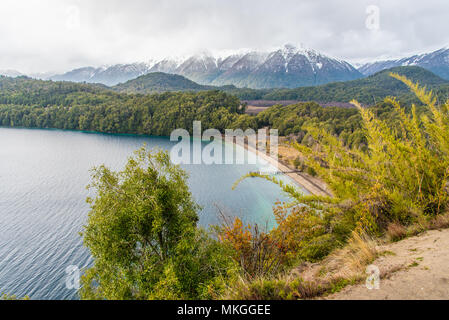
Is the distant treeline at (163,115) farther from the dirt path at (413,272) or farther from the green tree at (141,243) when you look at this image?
the dirt path at (413,272)

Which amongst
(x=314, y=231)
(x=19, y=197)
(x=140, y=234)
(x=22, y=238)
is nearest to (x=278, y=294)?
(x=314, y=231)

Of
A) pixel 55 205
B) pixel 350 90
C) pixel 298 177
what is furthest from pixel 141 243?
pixel 350 90

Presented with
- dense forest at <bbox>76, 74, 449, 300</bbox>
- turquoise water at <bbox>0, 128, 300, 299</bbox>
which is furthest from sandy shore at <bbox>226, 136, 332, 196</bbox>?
dense forest at <bbox>76, 74, 449, 300</bbox>

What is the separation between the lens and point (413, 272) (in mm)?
3195

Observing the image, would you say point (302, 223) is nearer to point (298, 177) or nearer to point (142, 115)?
point (298, 177)

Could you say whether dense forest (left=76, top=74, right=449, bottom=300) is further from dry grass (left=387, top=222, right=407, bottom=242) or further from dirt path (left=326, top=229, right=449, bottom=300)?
dirt path (left=326, top=229, right=449, bottom=300)

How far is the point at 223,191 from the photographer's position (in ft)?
108

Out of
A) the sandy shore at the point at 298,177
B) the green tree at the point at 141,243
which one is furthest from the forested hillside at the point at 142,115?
the green tree at the point at 141,243

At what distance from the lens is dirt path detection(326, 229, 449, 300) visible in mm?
2803

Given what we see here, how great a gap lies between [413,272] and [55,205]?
105 feet

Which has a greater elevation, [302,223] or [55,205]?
[302,223]

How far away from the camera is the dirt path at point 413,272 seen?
2803 mm

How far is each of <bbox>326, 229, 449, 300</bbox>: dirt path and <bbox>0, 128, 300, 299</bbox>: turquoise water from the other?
9.02 feet
